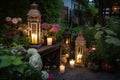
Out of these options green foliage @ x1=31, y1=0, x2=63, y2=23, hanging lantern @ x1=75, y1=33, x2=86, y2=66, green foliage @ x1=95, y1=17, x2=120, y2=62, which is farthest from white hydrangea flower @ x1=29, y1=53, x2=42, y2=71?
green foliage @ x1=31, y1=0, x2=63, y2=23

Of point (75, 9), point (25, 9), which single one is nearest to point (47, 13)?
point (25, 9)

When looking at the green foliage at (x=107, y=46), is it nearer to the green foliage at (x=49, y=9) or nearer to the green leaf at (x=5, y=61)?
the green foliage at (x=49, y=9)

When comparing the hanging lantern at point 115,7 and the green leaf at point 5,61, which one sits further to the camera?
the hanging lantern at point 115,7

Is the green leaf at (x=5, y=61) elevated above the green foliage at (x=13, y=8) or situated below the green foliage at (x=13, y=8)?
below

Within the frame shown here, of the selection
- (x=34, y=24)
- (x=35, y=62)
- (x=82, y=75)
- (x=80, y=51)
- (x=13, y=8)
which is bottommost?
(x=82, y=75)

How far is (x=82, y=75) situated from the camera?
4.97 metres

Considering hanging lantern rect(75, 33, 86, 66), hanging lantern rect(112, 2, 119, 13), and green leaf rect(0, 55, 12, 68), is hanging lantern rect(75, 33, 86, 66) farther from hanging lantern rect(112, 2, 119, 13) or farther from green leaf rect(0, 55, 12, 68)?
hanging lantern rect(112, 2, 119, 13)

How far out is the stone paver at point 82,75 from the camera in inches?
188

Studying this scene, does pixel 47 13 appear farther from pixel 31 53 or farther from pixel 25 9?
pixel 31 53

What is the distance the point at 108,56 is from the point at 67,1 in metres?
6.47

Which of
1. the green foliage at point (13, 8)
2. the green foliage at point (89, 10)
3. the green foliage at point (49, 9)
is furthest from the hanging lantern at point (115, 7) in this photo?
the green foliage at point (13, 8)

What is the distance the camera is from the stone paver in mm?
4766

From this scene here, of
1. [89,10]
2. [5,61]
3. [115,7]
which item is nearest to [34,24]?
[5,61]

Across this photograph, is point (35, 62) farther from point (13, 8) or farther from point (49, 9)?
point (49, 9)
